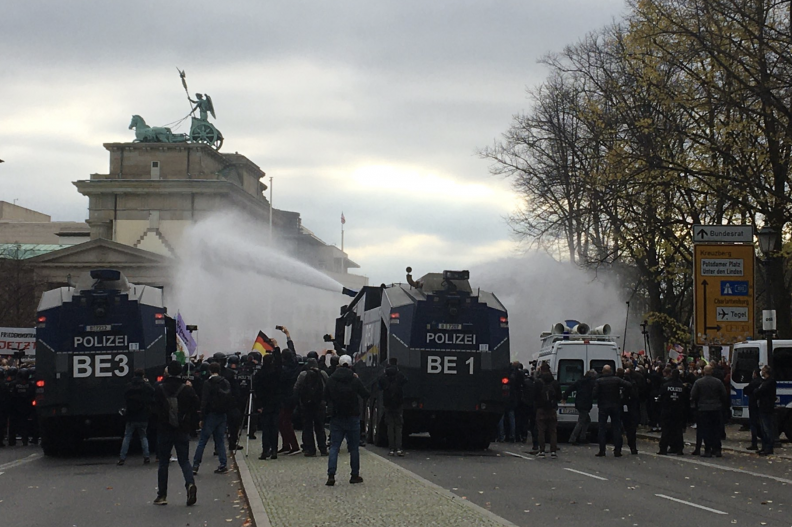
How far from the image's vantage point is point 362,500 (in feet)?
42.3

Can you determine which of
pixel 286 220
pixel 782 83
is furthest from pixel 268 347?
pixel 286 220

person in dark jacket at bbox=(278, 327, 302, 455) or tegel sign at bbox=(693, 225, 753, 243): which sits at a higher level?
tegel sign at bbox=(693, 225, 753, 243)

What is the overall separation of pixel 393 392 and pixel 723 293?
10386 mm

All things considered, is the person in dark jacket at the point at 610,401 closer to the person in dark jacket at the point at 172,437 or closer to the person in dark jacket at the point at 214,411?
the person in dark jacket at the point at 214,411

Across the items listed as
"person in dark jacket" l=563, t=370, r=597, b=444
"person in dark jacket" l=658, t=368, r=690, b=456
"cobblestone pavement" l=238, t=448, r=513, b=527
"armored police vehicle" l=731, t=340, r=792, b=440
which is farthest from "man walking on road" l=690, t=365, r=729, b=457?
"cobblestone pavement" l=238, t=448, r=513, b=527

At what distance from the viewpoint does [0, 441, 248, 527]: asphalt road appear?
481 inches

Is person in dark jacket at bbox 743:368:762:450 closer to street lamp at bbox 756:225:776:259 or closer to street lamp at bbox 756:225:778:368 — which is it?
street lamp at bbox 756:225:778:368

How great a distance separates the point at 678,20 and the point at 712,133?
3857 mm

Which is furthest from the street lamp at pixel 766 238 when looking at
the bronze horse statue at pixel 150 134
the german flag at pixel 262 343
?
the bronze horse statue at pixel 150 134

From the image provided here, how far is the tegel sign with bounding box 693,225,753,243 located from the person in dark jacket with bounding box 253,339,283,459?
468 inches

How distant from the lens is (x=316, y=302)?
7656 cm

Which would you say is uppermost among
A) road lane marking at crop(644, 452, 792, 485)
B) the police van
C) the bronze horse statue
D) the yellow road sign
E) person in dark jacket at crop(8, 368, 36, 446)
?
the bronze horse statue

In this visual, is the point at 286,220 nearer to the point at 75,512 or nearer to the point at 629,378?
the point at 629,378

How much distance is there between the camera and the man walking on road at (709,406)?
67.7 ft
